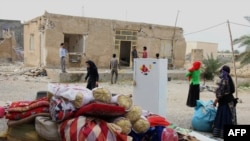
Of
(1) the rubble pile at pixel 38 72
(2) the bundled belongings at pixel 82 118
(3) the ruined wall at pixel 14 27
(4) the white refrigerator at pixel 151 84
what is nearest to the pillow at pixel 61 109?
(2) the bundled belongings at pixel 82 118

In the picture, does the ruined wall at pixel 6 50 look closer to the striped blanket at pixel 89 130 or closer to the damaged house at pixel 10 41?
the damaged house at pixel 10 41

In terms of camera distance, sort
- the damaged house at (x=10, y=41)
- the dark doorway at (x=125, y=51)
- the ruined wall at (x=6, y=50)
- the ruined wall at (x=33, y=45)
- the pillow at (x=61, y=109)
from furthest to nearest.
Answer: the damaged house at (x=10, y=41)
the ruined wall at (x=6, y=50)
the dark doorway at (x=125, y=51)
the ruined wall at (x=33, y=45)
the pillow at (x=61, y=109)

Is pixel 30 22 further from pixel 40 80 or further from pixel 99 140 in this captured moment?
pixel 99 140

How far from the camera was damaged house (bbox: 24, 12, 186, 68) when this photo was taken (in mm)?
17828

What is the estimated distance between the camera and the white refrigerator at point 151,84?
622 centimetres

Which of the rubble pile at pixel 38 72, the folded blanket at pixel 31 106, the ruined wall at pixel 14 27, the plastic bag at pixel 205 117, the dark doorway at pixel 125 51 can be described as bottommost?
the plastic bag at pixel 205 117

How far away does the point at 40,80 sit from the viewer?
16094mm

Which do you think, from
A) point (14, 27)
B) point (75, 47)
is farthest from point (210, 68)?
point (14, 27)

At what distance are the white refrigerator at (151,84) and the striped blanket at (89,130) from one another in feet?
11.1

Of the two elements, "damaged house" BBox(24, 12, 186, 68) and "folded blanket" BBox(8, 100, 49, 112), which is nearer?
"folded blanket" BBox(8, 100, 49, 112)

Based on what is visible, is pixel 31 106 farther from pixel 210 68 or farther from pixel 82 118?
pixel 210 68

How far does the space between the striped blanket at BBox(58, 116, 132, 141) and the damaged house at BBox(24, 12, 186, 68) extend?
15275mm

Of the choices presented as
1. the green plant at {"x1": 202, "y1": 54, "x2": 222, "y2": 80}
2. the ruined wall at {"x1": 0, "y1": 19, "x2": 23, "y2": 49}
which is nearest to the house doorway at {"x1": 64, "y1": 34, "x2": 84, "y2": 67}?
the green plant at {"x1": 202, "y1": 54, "x2": 222, "y2": 80}

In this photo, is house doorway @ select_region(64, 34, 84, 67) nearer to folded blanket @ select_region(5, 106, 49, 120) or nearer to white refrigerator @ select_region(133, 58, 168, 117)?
white refrigerator @ select_region(133, 58, 168, 117)
